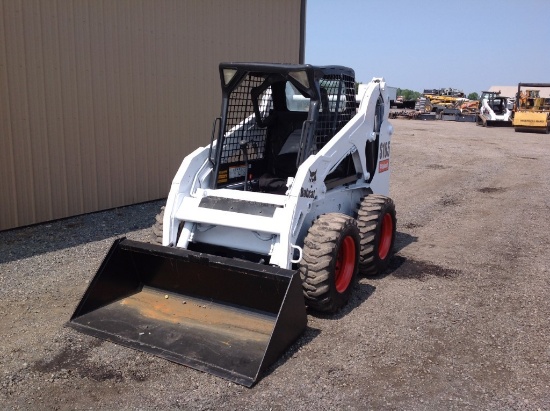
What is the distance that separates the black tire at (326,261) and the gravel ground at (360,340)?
8.0 inches

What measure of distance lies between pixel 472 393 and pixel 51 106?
654cm

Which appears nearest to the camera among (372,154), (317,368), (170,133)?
(317,368)

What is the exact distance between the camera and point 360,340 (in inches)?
183

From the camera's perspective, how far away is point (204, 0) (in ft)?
32.6

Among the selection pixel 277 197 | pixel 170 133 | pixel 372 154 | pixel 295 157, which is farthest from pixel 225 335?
pixel 170 133

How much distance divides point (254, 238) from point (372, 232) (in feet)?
4.76

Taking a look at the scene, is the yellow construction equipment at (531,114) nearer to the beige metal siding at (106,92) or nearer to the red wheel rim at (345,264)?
the beige metal siding at (106,92)

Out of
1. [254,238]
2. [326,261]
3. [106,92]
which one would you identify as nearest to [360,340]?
[326,261]

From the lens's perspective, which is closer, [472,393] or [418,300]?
[472,393]

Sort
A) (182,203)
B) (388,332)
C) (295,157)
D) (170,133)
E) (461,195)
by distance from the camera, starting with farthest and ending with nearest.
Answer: (461,195) → (170,133) → (295,157) → (182,203) → (388,332)

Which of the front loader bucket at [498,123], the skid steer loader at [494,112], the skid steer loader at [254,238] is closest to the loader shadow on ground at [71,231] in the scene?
the skid steer loader at [254,238]

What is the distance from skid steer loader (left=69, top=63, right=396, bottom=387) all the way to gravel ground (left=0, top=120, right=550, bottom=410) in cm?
20

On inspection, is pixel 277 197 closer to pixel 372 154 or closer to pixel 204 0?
pixel 372 154

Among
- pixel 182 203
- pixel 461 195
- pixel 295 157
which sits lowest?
pixel 461 195
